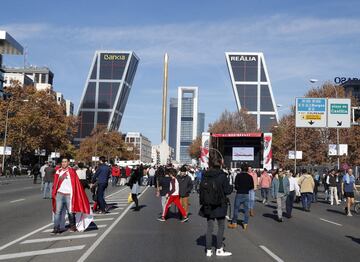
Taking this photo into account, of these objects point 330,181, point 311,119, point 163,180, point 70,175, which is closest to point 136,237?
point 70,175

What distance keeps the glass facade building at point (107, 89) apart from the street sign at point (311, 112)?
112 meters

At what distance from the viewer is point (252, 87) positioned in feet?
434

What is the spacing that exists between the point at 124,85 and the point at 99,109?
10.8m

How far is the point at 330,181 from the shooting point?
25.6 meters

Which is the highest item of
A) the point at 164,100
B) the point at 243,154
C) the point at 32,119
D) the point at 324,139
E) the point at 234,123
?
the point at 164,100

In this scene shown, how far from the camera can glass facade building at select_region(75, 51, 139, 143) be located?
493ft

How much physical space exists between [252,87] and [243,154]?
101171 millimetres

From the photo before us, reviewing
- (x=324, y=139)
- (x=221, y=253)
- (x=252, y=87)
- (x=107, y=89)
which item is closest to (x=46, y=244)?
(x=221, y=253)

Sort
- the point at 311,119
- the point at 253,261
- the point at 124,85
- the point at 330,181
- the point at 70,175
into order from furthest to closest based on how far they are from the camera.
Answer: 1. the point at 124,85
2. the point at 311,119
3. the point at 330,181
4. the point at 70,175
5. the point at 253,261

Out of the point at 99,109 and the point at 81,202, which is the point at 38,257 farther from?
the point at 99,109

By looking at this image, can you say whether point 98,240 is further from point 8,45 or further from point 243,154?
point 243,154

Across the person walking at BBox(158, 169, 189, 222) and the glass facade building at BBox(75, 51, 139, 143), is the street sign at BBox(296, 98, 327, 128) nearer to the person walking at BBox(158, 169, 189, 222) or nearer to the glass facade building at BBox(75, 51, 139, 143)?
the person walking at BBox(158, 169, 189, 222)

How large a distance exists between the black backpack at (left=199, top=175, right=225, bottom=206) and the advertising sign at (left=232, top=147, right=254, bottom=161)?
23.7m

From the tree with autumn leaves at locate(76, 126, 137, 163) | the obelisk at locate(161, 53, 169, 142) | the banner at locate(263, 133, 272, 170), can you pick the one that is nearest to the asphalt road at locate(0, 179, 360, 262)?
the banner at locate(263, 133, 272, 170)
